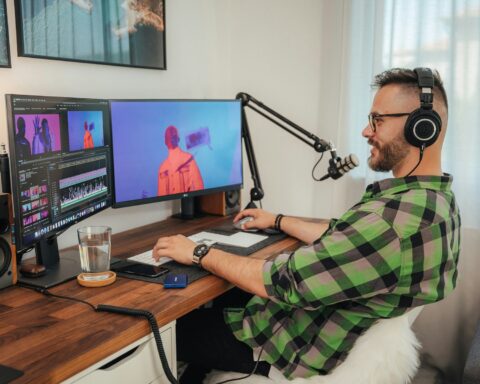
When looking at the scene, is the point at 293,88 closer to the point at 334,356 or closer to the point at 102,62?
the point at 102,62

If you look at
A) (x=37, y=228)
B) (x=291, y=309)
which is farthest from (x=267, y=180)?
(x=37, y=228)

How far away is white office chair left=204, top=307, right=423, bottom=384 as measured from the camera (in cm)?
101

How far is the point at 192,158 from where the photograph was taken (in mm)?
1938

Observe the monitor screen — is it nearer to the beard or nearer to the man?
the man

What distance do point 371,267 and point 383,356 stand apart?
0.59ft

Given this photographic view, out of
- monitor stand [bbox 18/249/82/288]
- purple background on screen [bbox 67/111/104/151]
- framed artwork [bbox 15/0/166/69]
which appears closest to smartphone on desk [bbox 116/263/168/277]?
monitor stand [bbox 18/249/82/288]

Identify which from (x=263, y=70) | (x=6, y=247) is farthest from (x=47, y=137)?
(x=263, y=70)

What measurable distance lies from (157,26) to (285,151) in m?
0.88

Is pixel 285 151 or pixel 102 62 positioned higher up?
pixel 102 62

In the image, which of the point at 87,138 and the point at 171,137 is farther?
the point at 171,137

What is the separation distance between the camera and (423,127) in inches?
45.9

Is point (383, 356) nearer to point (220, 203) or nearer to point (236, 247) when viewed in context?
point (236, 247)

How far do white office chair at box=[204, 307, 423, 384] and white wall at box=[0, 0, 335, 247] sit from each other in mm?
1160

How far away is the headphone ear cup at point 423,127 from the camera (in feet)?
3.81
